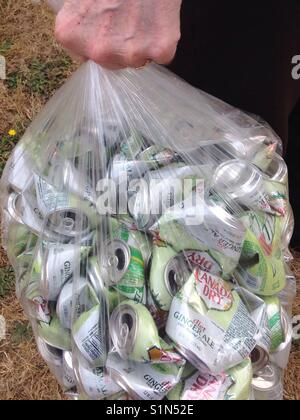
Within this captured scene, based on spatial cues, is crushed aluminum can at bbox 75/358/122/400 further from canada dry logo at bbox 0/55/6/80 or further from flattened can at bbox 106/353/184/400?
canada dry logo at bbox 0/55/6/80

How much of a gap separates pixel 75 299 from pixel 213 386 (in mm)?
233

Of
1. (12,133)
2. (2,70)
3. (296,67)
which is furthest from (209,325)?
(2,70)

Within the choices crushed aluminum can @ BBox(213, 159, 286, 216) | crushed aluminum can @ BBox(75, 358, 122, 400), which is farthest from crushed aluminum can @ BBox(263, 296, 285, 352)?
crushed aluminum can @ BBox(75, 358, 122, 400)

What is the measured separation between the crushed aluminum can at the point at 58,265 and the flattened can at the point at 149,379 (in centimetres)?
16

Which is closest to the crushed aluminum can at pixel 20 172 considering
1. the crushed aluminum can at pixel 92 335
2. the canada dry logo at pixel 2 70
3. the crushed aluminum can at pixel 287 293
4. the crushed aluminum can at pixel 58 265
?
the crushed aluminum can at pixel 58 265

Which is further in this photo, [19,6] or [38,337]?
[19,6]

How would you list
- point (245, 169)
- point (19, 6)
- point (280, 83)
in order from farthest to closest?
point (19, 6) → point (280, 83) → point (245, 169)

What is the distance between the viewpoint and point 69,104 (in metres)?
1.00

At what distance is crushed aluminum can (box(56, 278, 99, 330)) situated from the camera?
890 millimetres

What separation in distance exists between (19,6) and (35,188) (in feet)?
4.47

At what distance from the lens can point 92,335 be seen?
0.87 metres

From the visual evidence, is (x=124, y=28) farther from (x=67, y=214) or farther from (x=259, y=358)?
(x=259, y=358)

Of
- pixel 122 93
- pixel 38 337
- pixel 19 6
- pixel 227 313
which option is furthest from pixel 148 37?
pixel 19 6

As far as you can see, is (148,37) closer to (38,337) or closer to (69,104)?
(69,104)
